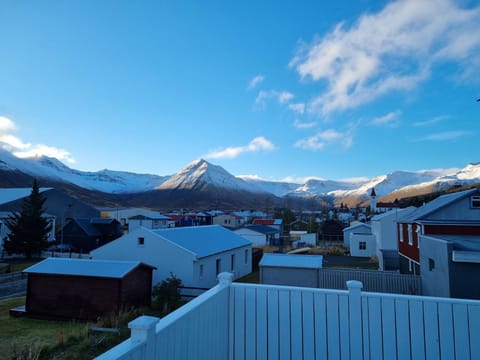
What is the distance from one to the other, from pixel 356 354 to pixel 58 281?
1370cm

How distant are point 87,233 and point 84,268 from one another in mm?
23874

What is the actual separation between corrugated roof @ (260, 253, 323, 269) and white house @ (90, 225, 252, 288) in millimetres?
3701

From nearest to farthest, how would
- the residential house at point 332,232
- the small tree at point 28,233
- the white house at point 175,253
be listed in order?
the white house at point 175,253 < the small tree at point 28,233 < the residential house at point 332,232

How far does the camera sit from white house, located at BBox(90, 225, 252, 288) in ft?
56.6

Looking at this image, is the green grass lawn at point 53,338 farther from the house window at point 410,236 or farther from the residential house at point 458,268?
the house window at point 410,236

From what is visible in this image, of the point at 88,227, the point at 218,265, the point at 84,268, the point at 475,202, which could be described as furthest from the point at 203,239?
the point at 88,227

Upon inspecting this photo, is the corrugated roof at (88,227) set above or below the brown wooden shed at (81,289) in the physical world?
above

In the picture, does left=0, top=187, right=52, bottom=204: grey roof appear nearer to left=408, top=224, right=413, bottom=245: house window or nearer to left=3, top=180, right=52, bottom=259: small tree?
left=3, top=180, right=52, bottom=259: small tree

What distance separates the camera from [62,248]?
3331cm

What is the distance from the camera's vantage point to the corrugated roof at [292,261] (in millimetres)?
16875

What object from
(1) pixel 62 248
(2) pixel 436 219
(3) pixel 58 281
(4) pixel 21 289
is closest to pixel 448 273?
(2) pixel 436 219

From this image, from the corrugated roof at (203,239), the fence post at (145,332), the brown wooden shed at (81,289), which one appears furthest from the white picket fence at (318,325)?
the corrugated roof at (203,239)

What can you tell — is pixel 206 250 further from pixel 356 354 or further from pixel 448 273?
pixel 356 354

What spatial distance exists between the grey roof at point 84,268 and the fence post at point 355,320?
1099cm
